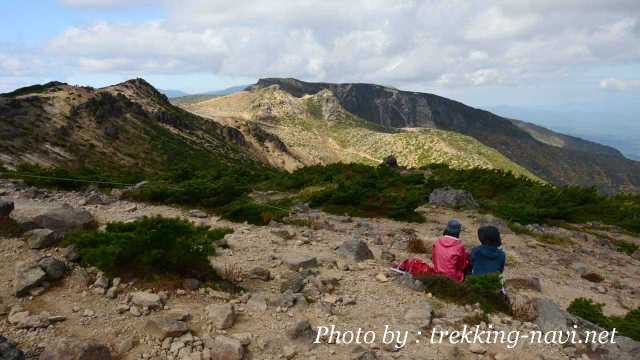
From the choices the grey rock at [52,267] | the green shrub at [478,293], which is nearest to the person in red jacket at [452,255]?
the green shrub at [478,293]

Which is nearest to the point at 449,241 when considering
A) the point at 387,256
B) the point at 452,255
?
the point at 452,255

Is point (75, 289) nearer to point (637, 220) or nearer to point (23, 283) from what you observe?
point (23, 283)

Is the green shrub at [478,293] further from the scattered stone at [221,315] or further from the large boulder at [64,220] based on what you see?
the large boulder at [64,220]

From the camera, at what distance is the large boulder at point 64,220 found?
884 cm

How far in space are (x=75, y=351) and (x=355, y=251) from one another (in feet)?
19.7

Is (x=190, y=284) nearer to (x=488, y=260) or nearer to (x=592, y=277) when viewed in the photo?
(x=488, y=260)

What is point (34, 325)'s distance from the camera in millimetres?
5973

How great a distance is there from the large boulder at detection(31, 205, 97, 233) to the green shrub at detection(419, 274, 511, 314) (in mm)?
6937

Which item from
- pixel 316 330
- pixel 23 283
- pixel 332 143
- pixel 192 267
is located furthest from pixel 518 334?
pixel 332 143

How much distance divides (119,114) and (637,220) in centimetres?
6754

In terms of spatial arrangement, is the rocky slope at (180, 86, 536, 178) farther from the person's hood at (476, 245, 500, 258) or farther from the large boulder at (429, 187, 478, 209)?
the person's hood at (476, 245, 500, 258)

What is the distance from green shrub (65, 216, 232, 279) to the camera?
24.0 feet

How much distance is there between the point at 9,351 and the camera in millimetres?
5195

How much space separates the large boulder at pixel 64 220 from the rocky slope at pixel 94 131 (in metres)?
29.7
